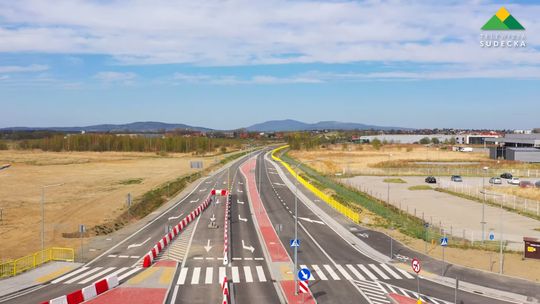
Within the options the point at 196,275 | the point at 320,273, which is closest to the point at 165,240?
the point at 196,275

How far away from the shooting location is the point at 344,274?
37188 millimetres

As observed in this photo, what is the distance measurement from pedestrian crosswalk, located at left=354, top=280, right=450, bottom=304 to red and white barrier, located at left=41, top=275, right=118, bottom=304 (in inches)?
665

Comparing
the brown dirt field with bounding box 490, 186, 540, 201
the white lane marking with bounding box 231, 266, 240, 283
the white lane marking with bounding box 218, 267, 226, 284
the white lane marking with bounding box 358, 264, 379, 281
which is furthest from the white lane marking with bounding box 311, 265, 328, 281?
the brown dirt field with bounding box 490, 186, 540, 201

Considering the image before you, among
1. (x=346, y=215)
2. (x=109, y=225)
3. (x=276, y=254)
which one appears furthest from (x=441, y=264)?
(x=109, y=225)

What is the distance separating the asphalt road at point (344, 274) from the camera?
3188 cm

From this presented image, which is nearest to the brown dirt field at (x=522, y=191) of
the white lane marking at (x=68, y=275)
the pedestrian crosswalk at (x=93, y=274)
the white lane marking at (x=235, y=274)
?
the white lane marking at (x=235, y=274)

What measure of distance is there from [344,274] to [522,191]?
6504 centimetres

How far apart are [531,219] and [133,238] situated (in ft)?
163

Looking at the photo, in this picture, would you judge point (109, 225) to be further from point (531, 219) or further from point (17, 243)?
point (531, 219)

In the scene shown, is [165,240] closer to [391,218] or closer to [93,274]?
[93,274]

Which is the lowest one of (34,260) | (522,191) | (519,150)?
(34,260)

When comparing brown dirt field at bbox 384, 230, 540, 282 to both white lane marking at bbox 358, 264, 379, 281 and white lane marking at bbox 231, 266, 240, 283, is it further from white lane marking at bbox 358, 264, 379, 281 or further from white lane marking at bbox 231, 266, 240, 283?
white lane marking at bbox 231, 266, 240, 283

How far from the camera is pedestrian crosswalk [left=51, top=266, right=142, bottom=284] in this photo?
3453cm

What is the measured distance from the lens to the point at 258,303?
30078mm
